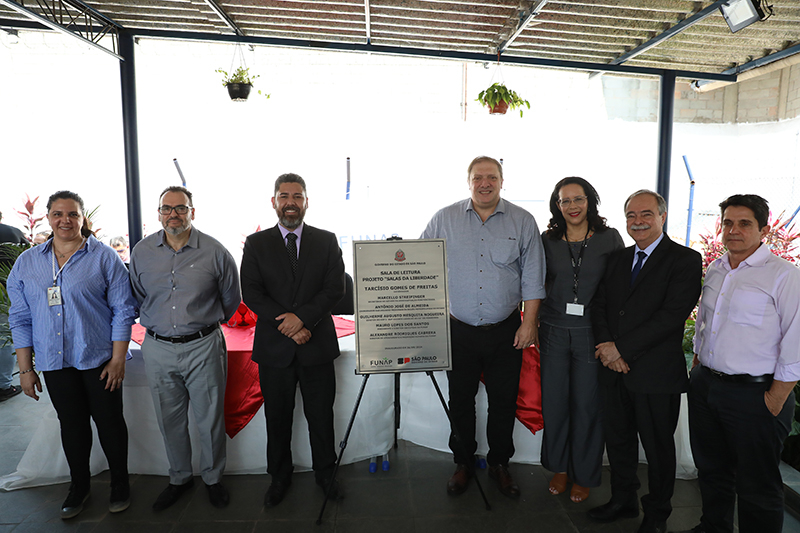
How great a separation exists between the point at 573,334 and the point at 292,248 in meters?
1.54

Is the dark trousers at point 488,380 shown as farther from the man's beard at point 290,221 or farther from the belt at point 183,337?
the belt at point 183,337

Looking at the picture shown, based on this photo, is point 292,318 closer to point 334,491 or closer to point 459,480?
point 334,491

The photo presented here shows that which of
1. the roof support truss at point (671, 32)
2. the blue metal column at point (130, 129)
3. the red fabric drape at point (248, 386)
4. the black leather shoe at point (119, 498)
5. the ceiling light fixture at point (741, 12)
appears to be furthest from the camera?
the blue metal column at point (130, 129)

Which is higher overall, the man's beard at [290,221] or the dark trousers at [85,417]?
the man's beard at [290,221]

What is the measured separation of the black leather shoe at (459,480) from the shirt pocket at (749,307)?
1537 mm

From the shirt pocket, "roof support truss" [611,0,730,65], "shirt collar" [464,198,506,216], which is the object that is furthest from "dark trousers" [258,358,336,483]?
"roof support truss" [611,0,730,65]

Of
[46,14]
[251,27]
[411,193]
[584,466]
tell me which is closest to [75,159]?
[46,14]

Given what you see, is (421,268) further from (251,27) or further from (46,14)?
(46,14)

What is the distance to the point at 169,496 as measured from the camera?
97.1 inches

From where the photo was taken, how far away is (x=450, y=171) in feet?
24.0

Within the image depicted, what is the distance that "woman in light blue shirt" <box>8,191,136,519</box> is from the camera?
7.32 feet

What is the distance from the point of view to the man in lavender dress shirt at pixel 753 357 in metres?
1.79

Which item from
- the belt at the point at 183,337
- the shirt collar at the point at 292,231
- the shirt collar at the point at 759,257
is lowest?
the belt at the point at 183,337

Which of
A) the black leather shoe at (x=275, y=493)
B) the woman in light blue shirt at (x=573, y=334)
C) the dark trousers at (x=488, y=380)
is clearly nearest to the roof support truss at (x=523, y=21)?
the woman in light blue shirt at (x=573, y=334)
